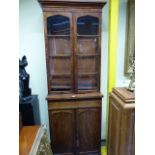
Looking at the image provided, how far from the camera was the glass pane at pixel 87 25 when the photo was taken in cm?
214

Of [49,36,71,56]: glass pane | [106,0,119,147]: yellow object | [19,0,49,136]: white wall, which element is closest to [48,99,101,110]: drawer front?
[106,0,119,147]: yellow object

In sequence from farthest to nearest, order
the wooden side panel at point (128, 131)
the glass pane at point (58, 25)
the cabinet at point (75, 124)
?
the cabinet at point (75, 124)
the glass pane at point (58, 25)
the wooden side panel at point (128, 131)

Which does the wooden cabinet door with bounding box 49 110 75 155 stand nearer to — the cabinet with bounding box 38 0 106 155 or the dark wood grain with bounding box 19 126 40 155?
the cabinet with bounding box 38 0 106 155

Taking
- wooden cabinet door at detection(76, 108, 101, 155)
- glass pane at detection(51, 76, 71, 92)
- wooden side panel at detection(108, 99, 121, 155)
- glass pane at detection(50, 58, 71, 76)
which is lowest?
wooden cabinet door at detection(76, 108, 101, 155)

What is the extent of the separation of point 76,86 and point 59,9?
984mm

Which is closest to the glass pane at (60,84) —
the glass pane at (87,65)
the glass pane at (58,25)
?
the glass pane at (87,65)

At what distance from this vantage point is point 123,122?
1273mm

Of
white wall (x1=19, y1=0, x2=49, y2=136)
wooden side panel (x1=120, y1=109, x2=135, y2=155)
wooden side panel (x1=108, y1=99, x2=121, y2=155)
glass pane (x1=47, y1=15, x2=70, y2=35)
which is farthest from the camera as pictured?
white wall (x1=19, y1=0, x2=49, y2=136)

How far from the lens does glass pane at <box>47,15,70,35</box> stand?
82.4 inches

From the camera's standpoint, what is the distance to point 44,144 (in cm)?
174

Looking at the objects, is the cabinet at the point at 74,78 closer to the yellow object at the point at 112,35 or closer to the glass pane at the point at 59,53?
the glass pane at the point at 59,53
